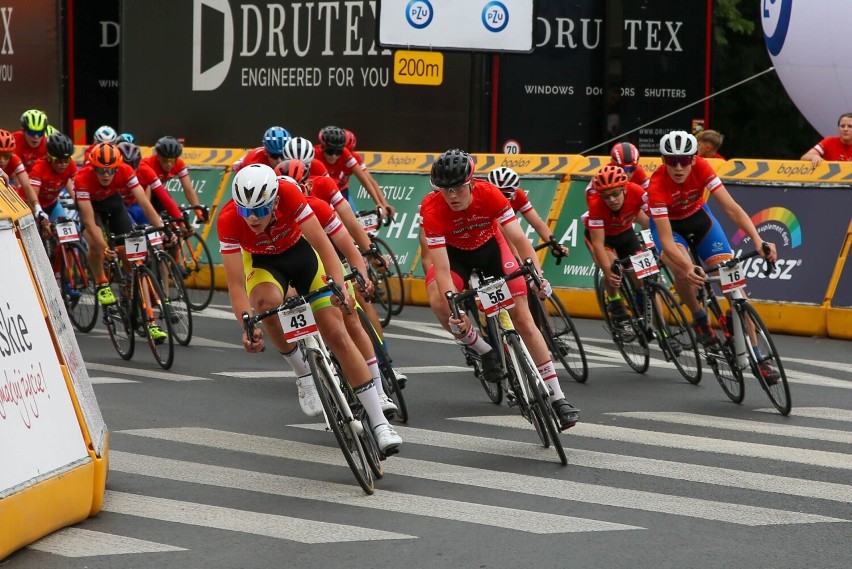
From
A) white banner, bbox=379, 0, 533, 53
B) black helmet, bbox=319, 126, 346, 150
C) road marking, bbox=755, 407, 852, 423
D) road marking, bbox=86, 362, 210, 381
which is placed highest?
white banner, bbox=379, 0, 533, 53

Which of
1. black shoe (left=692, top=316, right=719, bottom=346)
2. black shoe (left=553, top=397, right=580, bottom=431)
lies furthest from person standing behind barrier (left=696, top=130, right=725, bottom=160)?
black shoe (left=553, top=397, right=580, bottom=431)

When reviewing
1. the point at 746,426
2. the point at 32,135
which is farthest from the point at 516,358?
the point at 32,135

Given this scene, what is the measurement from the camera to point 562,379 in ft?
43.2

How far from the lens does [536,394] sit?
9.27 m

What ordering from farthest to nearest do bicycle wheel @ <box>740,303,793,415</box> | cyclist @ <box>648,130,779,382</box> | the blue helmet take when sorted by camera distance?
the blue helmet < cyclist @ <box>648,130,779,382</box> < bicycle wheel @ <box>740,303,793,415</box>

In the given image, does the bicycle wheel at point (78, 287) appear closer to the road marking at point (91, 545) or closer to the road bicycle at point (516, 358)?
the road bicycle at point (516, 358)

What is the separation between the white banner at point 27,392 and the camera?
23.5 ft

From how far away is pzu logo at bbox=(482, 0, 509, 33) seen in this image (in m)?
18.9

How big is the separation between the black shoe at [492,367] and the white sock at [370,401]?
53.8 inches

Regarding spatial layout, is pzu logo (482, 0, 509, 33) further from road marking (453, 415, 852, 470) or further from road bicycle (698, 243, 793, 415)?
road marking (453, 415, 852, 470)

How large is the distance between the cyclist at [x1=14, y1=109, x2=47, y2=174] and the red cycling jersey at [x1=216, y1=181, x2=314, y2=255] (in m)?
7.65

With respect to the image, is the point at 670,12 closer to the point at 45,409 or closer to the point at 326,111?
the point at 326,111

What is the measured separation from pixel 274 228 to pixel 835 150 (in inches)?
410

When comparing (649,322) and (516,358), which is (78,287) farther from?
(516,358)
